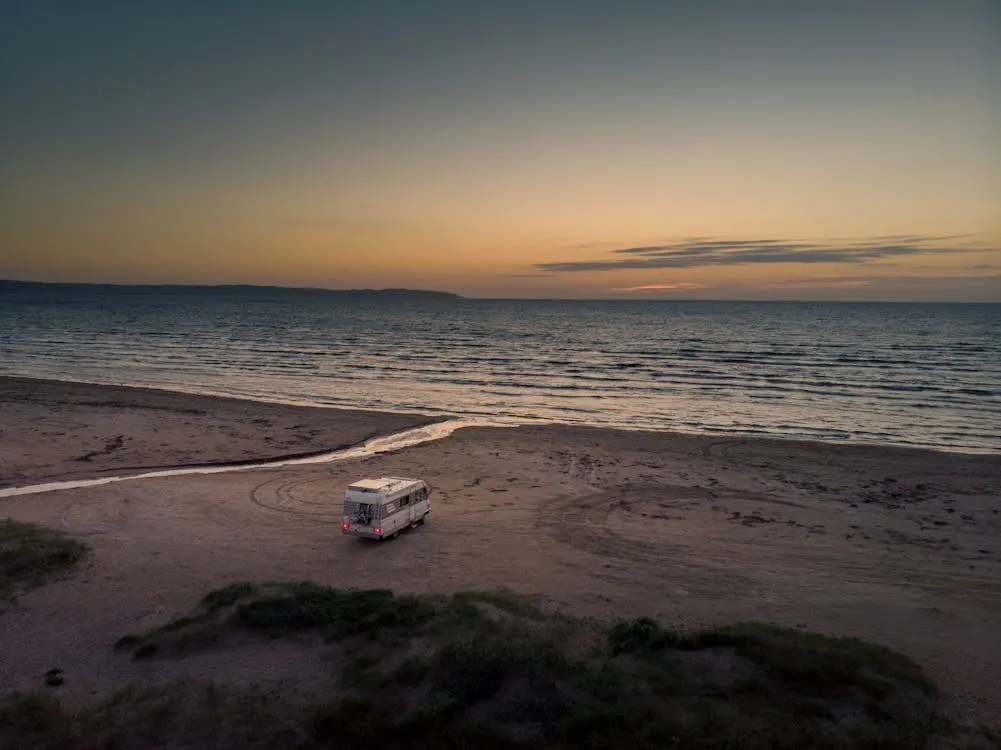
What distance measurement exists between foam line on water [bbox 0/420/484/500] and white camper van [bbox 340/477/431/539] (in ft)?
36.6

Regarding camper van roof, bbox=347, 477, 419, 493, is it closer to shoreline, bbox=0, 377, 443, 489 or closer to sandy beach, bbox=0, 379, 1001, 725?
sandy beach, bbox=0, 379, 1001, 725

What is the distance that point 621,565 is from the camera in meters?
18.3

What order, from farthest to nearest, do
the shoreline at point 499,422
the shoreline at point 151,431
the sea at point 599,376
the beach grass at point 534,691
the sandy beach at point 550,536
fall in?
1. the sea at point 599,376
2. the shoreline at point 499,422
3. the shoreline at point 151,431
4. the sandy beach at point 550,536
5. the beach grass at point 534,691

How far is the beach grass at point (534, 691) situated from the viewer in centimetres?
1029

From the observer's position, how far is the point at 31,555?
666 inches

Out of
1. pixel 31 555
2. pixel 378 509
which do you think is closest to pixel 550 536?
pixel 378 509

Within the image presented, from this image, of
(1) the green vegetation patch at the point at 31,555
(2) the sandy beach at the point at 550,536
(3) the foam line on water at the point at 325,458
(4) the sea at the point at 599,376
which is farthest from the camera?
(4) the sea at the point at 599,376

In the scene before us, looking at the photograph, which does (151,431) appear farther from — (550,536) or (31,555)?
(550,536)

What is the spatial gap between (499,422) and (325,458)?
1247cm

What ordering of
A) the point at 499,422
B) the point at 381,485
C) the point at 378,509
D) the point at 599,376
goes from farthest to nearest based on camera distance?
the point at 599,376
the point at 499,422
the point at 381,485
the point at 378,509

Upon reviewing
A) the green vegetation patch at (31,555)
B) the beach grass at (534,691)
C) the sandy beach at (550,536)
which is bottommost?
the sandy beach at (550,536)

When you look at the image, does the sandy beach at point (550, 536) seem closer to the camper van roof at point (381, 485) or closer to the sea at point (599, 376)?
the camper van roof at point (381, 485)

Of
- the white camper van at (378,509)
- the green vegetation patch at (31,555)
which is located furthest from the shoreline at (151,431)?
the white camper van at (378,509)

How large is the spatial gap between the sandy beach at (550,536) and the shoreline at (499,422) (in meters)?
1.22
